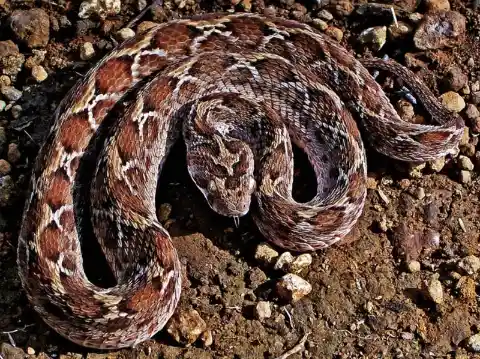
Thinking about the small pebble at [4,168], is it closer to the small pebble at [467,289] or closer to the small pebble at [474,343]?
the small pebble at [467,289]

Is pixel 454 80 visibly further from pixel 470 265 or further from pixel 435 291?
pixel 435 291

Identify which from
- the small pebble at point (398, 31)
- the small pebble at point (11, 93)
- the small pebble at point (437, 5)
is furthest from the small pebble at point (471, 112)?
the small pebble at point (11, 93)

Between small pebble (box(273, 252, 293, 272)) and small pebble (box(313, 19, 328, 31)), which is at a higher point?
small pebble (box(313, 19, 328, 31))

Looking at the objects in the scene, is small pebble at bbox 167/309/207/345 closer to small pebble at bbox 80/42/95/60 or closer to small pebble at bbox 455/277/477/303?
small pebble at bbox 455/277/477/303

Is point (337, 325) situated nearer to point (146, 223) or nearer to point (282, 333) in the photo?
point (282, 333)

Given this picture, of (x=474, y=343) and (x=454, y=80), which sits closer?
(x=474, y=343)

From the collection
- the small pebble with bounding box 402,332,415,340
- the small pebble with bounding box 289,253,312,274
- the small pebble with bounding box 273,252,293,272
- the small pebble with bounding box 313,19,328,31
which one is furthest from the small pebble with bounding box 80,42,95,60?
the small pebble with bounding box 402,332,415,340

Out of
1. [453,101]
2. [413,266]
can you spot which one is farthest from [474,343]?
[453,101]
